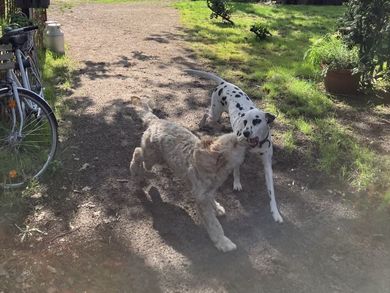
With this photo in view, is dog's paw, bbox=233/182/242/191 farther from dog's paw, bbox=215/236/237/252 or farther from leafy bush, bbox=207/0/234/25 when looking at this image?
leafy bush, bbox=207/0/234/25

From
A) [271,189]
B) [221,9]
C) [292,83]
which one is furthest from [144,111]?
[221,9]

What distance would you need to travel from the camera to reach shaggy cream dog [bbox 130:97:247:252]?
3.68 metres

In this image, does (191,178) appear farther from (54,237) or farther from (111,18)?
(111,18)

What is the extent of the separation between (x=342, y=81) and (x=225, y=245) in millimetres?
4820

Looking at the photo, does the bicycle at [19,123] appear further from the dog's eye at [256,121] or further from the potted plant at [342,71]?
the potted plant at [342,71]

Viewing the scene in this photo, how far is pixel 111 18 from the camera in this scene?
14703 millimetres

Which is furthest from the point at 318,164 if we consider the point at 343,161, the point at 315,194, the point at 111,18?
the point at 111,18

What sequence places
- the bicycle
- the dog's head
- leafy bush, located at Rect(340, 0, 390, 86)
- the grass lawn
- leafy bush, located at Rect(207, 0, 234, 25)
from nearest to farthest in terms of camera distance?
1. the dog's head
2. the bicycle
3. the grass lawn
4. leafy bush, located at Rect(340, 0, 390, 86)
5. leafy bush, located at Rect(207, 0, 234, 25)

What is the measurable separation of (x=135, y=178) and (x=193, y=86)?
347cm

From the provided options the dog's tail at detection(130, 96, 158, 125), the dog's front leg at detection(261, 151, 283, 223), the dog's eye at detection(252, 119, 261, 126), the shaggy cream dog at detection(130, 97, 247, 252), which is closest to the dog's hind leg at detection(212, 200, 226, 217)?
the shaggy cream dog at detection(130, 97, 247, 252)

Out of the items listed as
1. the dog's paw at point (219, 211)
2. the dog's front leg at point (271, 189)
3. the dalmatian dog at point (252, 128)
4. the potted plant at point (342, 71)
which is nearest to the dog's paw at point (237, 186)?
the dalmatian dog at point (252, 128)

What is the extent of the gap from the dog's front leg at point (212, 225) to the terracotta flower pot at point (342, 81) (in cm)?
465

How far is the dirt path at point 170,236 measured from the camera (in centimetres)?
351

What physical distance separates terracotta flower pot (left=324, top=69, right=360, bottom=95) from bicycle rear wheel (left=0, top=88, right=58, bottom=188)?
4.89 meters
